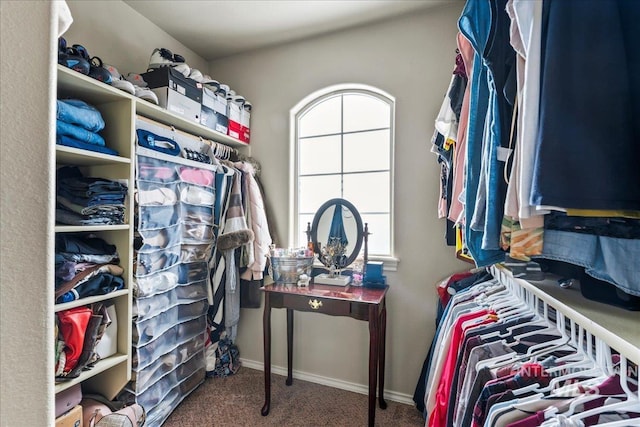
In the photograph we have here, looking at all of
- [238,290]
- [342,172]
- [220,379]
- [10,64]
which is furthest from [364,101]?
[220,379]

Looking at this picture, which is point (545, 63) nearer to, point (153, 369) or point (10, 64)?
point (10, 64)

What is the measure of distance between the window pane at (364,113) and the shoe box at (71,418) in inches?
87.8

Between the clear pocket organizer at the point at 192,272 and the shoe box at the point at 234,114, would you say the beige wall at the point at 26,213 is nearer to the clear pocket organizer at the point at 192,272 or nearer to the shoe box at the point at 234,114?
the clear pocket organizer at the point at 192,272

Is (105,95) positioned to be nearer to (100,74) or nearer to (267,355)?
(100,74)

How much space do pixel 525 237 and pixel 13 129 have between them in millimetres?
940

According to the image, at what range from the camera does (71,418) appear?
1.32 m

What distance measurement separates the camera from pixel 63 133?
4.21ft

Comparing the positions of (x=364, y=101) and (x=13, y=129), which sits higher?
(x=364, y=101)

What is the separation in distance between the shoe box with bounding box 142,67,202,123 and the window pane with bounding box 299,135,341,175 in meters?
0.85

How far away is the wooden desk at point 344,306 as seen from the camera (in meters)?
1.63

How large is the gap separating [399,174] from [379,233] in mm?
461

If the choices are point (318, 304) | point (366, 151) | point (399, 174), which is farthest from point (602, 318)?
point (366, 151)

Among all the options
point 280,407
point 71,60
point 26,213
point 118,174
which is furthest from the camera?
point 280,407

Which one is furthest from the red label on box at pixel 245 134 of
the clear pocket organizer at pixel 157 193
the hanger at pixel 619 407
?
the hanger at pixel 619 407
